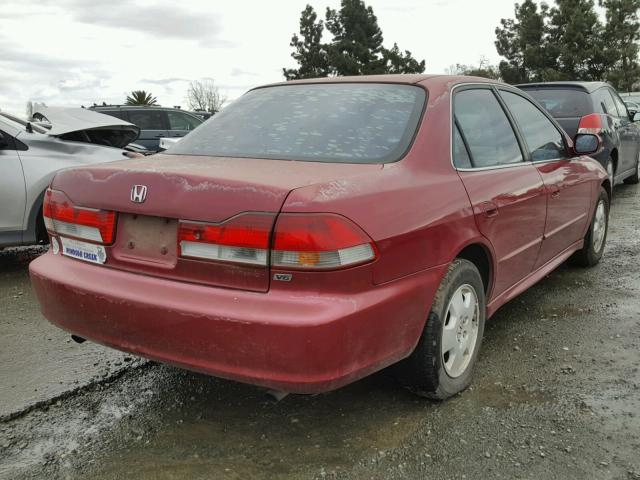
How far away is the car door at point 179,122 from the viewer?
14.5 metres

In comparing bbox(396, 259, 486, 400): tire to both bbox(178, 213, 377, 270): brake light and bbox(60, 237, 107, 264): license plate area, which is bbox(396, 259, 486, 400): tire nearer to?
bbox(178, 213, 377, 270): brake light

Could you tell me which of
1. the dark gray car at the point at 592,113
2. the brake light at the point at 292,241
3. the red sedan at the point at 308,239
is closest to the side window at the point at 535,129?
the red sedan at the point at 308,239

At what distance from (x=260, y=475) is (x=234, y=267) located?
0.81 metres

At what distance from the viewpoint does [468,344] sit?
303 centimetres

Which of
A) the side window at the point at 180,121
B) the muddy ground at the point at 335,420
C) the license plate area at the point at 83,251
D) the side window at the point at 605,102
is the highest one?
the side window at the point at 605,102

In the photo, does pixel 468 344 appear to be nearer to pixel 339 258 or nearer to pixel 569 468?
pixel 569 468

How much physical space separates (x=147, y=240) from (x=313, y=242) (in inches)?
28.6

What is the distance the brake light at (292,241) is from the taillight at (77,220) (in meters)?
0.53

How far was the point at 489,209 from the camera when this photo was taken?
3.03m

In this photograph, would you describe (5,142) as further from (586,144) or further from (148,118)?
(148,118)

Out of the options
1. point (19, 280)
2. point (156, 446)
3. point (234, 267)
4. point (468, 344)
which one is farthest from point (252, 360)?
point (19, 280)

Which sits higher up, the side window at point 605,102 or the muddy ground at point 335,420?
the side window at point 605,102

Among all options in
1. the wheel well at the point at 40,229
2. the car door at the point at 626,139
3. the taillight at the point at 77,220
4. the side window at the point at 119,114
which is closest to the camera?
the taillight at the point at 77,220

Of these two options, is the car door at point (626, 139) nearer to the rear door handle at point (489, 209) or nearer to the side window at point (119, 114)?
the rear door handle at point (489, 209)
